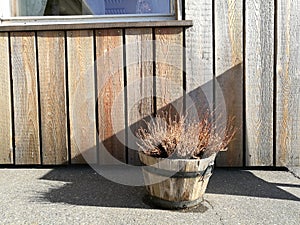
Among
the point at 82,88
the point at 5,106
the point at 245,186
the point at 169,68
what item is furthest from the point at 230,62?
the point at 5,106

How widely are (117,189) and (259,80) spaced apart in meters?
1.15

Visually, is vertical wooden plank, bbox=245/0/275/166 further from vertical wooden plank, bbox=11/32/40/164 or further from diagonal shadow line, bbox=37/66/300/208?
vertical wooden plank, bbox=11/32/40/164

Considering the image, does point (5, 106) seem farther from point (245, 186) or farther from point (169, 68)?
point (245, 186)

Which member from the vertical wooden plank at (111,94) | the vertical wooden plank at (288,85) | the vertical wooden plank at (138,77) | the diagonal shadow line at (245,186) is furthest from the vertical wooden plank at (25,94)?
the vertical wooden plank at (288,85)

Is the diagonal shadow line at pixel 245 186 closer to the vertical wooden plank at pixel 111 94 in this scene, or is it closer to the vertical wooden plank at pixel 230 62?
the vertical wooden plank at pixel 230 62

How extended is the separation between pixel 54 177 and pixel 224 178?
1060 millimetres

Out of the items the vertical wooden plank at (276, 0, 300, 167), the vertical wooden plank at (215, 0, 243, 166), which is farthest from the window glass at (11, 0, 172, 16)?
the vertical wooden plank at (276, 0, 300, 167)

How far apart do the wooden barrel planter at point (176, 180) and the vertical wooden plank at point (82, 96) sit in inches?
30.0

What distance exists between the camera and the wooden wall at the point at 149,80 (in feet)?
7.68

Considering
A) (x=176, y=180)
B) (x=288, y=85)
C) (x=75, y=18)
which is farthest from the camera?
(x=75, y=18)

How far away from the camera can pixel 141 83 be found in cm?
240

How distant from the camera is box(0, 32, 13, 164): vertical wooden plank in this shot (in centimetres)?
242

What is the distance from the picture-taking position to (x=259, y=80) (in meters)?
2.36

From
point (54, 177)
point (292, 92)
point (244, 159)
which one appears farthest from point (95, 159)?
point (292, 92)
